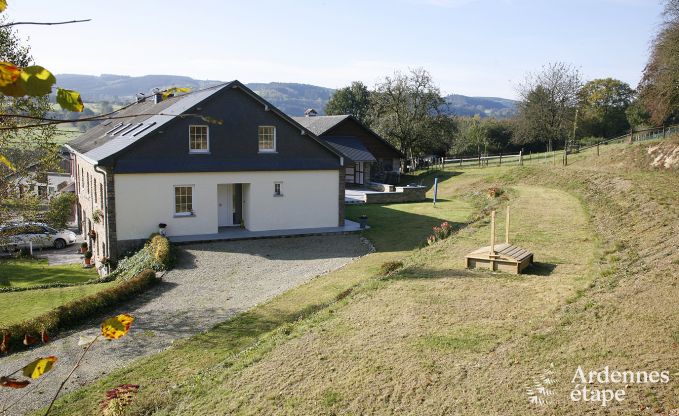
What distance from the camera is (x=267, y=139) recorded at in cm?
2616

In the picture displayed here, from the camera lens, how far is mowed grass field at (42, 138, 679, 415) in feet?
27.0

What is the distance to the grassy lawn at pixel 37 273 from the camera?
2256cm

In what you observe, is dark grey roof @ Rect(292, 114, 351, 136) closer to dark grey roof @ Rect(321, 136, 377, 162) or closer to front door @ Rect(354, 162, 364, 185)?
dark grey roof @ Rect(321, 136, 377, 162)

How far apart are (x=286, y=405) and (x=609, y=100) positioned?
230 feet

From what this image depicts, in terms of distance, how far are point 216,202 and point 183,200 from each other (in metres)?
1.42

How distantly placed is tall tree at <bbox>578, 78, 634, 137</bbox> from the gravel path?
48182 mm

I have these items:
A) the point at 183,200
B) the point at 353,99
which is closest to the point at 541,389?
the point at 183,200

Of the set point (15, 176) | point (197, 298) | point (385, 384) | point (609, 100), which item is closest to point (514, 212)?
point (197, 298)

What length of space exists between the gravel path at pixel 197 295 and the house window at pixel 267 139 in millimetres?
4554

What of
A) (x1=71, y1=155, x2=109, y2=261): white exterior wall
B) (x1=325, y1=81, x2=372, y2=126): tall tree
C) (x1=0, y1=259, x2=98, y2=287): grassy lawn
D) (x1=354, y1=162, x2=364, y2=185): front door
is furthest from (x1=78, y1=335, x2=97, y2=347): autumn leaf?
(x1=325, y1=81, x2=372, y2=126): tall tree

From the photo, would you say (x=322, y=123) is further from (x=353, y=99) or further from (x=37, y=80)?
(x=37, y=80)

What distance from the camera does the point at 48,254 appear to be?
3155 cm

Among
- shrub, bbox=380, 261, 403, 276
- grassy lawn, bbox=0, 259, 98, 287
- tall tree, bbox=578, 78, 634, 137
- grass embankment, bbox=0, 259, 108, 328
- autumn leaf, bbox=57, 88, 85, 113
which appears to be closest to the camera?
autumn leaf, bbox=57, 88, 85, 113

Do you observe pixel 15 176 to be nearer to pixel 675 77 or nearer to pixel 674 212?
pixel 674 212
